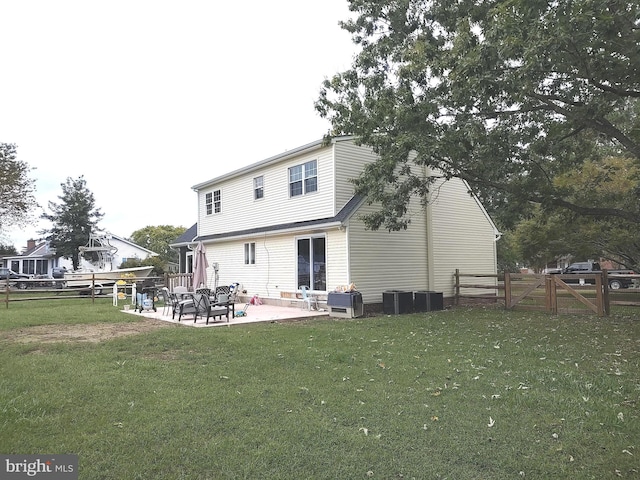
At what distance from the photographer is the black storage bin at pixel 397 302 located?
14008 millimetres

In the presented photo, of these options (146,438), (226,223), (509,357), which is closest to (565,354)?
(509,357)

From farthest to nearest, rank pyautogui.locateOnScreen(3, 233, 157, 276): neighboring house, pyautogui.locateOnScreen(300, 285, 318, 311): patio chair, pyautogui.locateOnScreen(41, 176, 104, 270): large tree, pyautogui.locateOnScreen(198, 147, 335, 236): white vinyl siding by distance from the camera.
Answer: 1. pyautogui.locateOnScreen(3, 233, 157, 276): neighboring house
2. pyautogui.locateOnScreen(41, 176, 104, 270): large tree
3. pyautogui.locateOnScreen(198, 147, 335, 236): white vinyl siding
4. pyautogui.locateOnScreen(300, 285, 318, 311): patio chair

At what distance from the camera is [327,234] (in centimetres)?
1464

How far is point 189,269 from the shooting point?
22.9 m

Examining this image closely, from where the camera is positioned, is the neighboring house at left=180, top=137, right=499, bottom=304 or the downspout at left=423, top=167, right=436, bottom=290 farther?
the downspout at left=423, top=167, right=436, bottom=290

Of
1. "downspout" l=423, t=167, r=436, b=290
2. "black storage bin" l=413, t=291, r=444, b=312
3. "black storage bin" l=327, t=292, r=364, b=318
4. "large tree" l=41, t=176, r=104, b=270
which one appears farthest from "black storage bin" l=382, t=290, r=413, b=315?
"large tree" l=41, t=176, r=104, b=270

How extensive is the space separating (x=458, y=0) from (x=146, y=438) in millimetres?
11230

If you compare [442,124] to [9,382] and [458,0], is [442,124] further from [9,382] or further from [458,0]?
[9,382]

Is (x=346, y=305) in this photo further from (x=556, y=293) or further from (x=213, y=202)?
(x=213, y=202)

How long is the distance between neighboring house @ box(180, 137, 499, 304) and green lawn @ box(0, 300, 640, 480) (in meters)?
5.82

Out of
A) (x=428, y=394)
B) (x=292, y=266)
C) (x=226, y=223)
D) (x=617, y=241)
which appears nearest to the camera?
(x=428, y=394)

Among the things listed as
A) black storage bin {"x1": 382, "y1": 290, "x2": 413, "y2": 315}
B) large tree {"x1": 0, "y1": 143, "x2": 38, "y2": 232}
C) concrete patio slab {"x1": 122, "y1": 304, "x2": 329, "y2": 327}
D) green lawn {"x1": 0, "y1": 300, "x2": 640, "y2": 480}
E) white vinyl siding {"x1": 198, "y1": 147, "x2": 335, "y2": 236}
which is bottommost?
green lawn {"x1": 0, "y1": 300, "x2": 640, "y2": 480}

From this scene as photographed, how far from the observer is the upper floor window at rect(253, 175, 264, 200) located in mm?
17578
